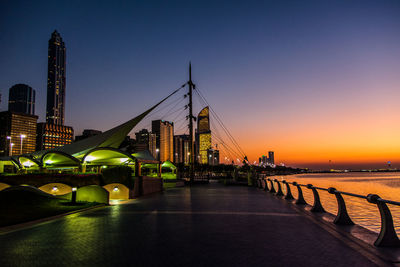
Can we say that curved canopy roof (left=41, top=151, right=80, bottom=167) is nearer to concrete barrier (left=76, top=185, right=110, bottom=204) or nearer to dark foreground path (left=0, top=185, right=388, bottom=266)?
concrete barrier (left=76, top=185, right=110, bottom=204)

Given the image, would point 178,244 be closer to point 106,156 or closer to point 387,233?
point 387,233

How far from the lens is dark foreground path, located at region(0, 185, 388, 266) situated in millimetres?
5059

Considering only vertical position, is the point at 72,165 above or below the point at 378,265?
above

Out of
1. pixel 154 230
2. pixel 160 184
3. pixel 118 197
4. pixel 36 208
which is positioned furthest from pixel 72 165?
pixel 154 230

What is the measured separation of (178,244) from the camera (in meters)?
6.17

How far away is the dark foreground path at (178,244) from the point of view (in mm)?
5059

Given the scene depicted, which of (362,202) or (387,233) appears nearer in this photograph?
(387,233)

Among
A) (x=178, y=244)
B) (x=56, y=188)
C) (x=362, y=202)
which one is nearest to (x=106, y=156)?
(x=56, y=188)

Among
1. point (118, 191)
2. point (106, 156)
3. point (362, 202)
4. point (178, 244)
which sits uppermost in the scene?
point (106, 156)

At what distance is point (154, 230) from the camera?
769 centimetres

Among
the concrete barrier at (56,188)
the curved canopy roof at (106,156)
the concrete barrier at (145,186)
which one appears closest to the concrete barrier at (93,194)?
the concrete barrier at (56,188)

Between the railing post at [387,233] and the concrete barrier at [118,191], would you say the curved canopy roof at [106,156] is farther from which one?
the railing post at [387,233]

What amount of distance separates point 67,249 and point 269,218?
620 cm

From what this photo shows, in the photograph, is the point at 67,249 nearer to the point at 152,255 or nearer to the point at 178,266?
the point at 152,255
